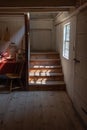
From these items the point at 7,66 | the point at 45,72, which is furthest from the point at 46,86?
the point at 7,66

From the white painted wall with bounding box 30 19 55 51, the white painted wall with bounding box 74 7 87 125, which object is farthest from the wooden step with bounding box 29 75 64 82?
the white painted wall with bounding box 74 7 87 125

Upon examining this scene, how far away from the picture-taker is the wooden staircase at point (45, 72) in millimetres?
6166

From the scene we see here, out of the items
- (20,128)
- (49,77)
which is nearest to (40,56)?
(49,77)

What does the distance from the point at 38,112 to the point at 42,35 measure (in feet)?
13.5

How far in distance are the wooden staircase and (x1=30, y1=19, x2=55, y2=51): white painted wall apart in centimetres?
99

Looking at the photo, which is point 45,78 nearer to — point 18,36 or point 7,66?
point 7,66

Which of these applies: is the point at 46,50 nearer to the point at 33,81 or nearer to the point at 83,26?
the point at 33,81

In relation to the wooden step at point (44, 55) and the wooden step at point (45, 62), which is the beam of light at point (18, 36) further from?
the wooden step at point (45, 62)

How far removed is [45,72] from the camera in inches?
262

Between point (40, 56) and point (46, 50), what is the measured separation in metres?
1.04

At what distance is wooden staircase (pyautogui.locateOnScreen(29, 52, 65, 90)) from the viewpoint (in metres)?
6.17

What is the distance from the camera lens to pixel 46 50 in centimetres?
810

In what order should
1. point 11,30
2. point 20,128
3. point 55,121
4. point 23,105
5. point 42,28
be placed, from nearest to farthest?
point 20,128, point 55,121, point 23,105, point 11,30, point 42,28
